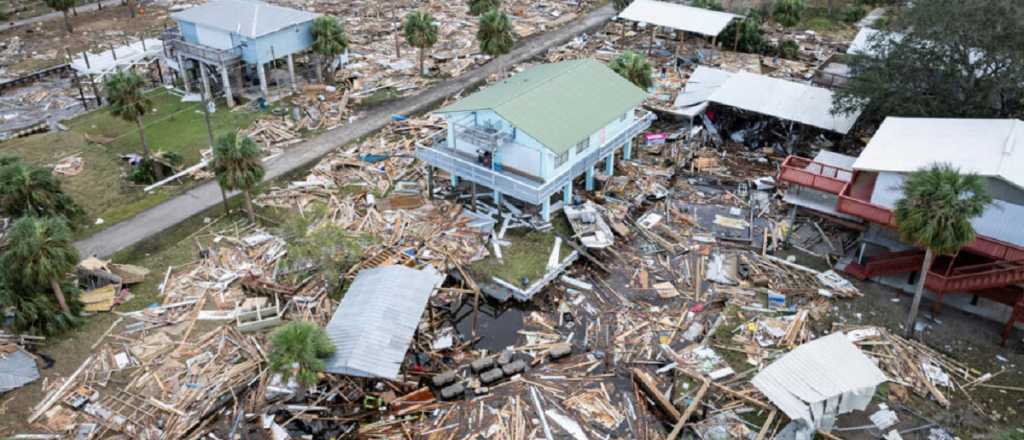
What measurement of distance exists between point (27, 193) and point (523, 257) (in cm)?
2735

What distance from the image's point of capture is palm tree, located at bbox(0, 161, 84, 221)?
121ft

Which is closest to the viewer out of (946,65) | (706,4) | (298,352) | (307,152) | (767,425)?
(298,352)

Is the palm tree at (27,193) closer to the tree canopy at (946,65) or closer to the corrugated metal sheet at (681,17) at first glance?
the tree canopy at (946,65)

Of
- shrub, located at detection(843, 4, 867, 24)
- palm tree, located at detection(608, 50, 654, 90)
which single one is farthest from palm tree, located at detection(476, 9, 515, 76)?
shrub, located at detection(843, 4, 867, 24)

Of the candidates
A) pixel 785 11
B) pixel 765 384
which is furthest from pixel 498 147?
pixel 785 11

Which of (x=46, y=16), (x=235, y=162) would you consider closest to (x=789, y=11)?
(x=235, y=162)

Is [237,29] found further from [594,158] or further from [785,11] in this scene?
[785,11]

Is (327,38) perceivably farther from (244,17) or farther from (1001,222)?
(1001,222)

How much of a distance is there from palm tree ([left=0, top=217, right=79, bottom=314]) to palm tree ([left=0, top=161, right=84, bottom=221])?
7.00m

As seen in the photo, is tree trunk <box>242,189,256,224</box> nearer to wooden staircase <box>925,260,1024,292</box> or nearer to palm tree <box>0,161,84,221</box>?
palm tree <box>0,161,84,221</box>

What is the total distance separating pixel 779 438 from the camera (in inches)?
1083

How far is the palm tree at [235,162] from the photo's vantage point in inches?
1469

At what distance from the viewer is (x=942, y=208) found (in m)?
29.0

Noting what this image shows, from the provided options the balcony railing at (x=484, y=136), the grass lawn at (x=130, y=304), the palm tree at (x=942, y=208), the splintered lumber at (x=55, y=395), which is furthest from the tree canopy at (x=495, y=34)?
the splintered lumber at (x=55, y=395)
